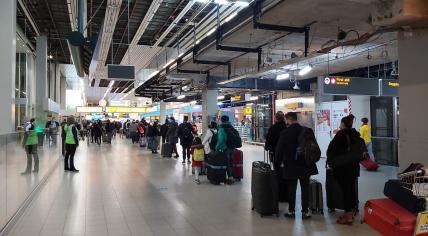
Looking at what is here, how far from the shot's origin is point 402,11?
433cm

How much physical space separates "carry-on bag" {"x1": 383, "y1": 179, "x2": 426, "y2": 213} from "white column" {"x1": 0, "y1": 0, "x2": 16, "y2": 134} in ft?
27.4

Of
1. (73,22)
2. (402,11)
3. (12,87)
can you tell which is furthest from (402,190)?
(73,22)

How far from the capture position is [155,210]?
19.4ft

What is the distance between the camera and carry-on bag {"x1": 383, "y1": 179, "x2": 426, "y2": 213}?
10.7ft

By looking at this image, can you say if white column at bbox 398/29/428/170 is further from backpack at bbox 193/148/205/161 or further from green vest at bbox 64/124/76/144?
green vest at bbox 64/124/76/144

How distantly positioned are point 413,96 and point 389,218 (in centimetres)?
230

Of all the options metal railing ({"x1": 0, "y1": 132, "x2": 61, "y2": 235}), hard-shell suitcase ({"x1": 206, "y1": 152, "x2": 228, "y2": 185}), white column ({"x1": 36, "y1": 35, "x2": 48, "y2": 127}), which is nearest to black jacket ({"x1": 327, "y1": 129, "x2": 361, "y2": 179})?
hard-shell suitcase ({"x1": 206, "y1": 152, "x2": 228, "y2": 185})

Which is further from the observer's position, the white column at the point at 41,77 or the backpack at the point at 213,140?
the white column at the point at 41,77

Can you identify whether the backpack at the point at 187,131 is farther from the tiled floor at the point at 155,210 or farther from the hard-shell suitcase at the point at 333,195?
the hard-shell suitcase at the point at 333,195

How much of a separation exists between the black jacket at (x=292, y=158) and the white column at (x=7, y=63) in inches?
268

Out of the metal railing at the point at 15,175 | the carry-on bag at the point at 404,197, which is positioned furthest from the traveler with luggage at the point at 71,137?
the carry-on bag at the point at 404,197

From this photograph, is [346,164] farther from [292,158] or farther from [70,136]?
[70,136]

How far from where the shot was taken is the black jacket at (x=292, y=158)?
5.25m

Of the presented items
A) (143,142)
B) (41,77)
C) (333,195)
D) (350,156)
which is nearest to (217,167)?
(333,195)
